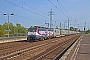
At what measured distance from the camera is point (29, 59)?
14945mm

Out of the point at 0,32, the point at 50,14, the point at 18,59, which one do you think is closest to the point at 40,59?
the point at 18,59

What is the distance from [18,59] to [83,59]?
16.6 feet

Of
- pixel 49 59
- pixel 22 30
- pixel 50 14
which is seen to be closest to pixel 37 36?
pixel 49 59

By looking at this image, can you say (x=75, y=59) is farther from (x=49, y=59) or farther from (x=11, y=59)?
(x=11, y=59)

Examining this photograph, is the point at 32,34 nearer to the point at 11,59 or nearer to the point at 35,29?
the point at 35,29

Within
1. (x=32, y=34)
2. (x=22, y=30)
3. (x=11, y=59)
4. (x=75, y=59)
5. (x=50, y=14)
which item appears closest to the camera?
(x=75, y=59)

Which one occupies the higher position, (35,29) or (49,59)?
(35,29)

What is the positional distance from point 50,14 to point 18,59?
172 ft

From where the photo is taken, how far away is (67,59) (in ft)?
44.6

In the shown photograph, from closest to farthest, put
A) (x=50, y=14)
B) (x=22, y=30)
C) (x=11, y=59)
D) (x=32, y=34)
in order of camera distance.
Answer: (x=11, y=59), (x=32, y=34), (x=50, y=14), (x=22, y=30)

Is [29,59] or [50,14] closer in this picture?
[29,59]

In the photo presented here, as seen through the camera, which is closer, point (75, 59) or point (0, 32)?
point (75, 59)

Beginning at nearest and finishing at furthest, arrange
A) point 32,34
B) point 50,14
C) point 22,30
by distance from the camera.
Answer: point 32,34, point 50,14, point 22,30

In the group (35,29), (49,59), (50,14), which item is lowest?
(49,59)
